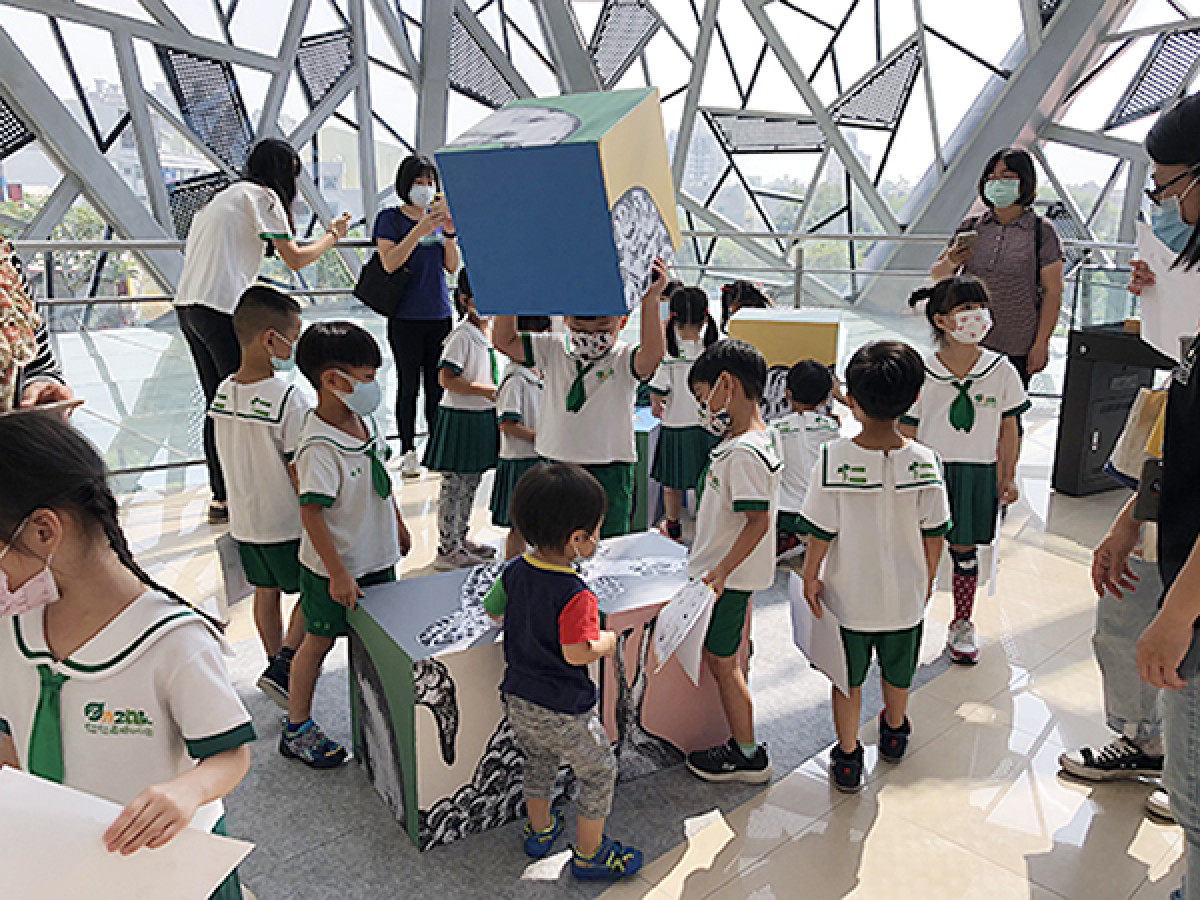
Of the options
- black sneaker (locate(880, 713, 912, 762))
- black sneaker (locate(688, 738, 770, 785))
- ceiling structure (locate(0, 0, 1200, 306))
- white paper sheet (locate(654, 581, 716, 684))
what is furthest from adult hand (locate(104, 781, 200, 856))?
ceiling structure (locate(0, 0, 1200, 306))

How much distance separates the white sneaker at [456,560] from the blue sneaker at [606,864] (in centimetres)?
196

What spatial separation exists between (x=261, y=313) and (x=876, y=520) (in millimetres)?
1753

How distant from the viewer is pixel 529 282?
1914 mm

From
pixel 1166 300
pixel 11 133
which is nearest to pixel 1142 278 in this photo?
pixel 1166 300

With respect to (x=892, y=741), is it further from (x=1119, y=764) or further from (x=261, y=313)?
(x=261, y=313)

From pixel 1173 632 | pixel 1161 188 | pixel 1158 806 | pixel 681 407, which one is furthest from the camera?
pixel 681 407

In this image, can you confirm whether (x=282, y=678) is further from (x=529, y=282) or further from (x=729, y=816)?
(x=529, y=282)

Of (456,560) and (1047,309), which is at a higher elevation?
(1047,309)

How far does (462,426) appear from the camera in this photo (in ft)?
12.3

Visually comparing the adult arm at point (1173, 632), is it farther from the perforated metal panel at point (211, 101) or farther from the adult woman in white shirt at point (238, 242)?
the perforated metal panel at point (211, 101)

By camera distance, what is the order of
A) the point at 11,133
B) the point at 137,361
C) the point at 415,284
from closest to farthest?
the point at 415,284, the point at 137,361, the point at 11,133

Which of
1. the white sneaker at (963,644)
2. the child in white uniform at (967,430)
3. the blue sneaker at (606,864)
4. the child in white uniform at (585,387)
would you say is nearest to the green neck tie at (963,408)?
the child in white uniform at (967,430)

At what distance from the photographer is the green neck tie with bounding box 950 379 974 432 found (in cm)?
298

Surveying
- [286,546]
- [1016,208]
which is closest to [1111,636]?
[1016,208]
